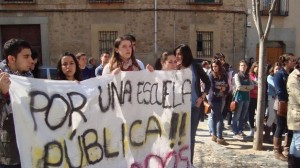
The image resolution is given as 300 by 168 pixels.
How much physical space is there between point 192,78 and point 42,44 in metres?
15.3

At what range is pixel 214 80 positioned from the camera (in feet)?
23.2

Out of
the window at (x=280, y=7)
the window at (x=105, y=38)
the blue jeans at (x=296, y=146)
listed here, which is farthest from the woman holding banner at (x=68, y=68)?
the window at (x=280, y=7)

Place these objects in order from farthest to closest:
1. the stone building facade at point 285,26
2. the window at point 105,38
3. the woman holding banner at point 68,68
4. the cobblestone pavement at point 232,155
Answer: the stone building facade at point 285,26 < the window at point 105,38 < the cobblestone pavement at point 232,155 < the woman holding banner at point 68,68

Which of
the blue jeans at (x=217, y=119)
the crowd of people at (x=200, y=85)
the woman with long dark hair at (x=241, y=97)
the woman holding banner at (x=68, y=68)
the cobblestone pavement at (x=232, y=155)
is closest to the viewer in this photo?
the crowd of people at (x=200, y=85)

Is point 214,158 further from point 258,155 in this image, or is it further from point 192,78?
point 192,78

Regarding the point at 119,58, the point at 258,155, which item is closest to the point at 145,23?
the point at 258,155

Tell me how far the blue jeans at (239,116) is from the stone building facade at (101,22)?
38.1 ft

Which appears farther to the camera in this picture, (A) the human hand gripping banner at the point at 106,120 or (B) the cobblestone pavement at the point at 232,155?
(B) the cobblestone pavement at the point at 232,155

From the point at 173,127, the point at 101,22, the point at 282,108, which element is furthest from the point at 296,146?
the point at 101,22

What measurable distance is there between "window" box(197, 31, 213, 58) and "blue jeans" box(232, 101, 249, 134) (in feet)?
40.4

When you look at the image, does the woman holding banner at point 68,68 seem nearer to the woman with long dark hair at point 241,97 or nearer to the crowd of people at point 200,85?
the crowd of people at point 200,85

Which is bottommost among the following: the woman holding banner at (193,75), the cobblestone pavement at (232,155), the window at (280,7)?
the cobblestone pavement at (232,155)

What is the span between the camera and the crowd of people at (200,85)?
3.14 meters

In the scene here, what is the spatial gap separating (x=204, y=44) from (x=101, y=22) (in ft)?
18.1
